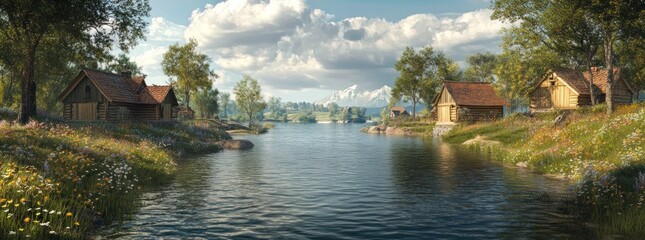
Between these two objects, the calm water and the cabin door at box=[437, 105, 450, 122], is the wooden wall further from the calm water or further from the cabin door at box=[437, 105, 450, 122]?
the calm water

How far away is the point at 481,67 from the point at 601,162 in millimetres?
98567

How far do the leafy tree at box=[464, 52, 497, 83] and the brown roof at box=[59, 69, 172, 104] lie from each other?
80079mm

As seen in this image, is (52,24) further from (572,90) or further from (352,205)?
(572,90)

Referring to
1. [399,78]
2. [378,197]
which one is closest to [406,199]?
[378,197]

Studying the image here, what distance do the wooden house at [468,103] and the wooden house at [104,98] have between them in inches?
1533

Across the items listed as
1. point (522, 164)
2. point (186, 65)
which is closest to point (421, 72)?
point (186, 65)

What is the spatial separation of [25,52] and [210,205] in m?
31.0

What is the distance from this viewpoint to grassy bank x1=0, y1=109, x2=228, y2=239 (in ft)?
29.1

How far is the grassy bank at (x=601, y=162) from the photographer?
431 inches

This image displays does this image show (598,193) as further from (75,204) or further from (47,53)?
(47,53)

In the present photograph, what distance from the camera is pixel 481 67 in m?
110

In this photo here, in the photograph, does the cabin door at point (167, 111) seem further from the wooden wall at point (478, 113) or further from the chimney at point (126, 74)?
the wooden wall at point (478, 113)

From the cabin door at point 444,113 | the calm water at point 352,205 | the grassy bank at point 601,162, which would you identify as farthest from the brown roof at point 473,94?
the calm water at point 352,205

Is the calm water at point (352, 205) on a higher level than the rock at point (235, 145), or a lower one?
lower
